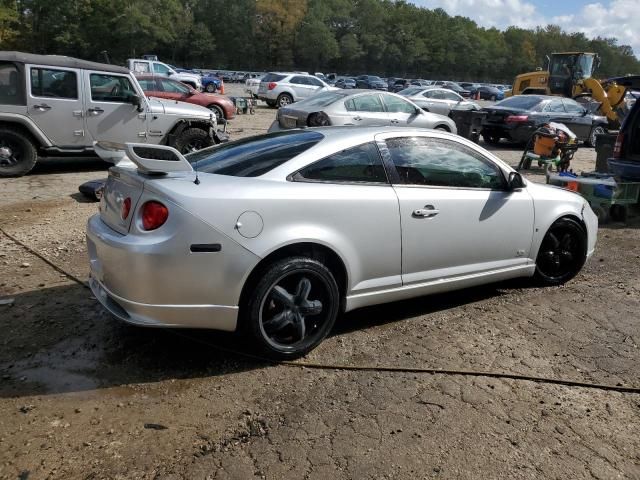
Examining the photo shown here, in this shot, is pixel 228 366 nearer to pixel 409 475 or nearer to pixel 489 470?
pixel 409 475

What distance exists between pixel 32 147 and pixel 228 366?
7.36 metres

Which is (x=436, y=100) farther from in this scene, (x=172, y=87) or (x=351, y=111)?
(x=172, y=87)

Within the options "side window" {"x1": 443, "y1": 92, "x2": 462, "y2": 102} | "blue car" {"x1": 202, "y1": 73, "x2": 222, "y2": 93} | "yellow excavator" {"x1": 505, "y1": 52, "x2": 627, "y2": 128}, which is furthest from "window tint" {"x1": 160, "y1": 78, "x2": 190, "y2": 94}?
"blue car" {"x1": 202, "y1": 73, "x2": 222, "y2": 93}

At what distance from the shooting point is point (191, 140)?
424 inches

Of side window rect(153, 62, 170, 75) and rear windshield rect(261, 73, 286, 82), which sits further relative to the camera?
side window rect(153, 62, 170, 75)

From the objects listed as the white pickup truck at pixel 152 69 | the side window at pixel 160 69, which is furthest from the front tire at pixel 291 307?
the side window at pixel 160 69

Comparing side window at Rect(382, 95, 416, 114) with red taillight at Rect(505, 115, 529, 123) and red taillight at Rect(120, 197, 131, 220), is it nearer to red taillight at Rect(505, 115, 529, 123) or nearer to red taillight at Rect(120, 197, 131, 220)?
red taillight at Rect(505, 115, 529, 123)

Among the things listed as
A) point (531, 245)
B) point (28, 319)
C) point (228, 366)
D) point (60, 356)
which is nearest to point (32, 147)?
point (28, 319)

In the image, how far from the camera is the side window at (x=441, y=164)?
4305 mm

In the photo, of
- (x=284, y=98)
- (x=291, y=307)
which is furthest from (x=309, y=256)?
(x=284, y=98)

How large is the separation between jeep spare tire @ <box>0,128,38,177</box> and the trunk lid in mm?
6329

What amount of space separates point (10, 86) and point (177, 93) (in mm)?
7769

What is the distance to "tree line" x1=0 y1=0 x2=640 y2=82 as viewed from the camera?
70.6 m

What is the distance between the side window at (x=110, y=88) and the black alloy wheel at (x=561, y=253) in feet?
25.0
